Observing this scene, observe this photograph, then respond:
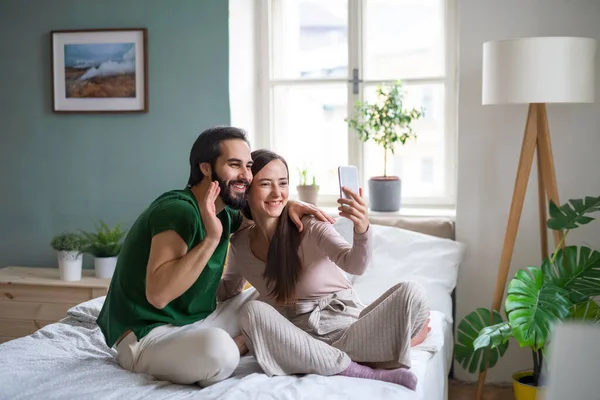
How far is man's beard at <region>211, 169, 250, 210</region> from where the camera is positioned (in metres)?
2.51

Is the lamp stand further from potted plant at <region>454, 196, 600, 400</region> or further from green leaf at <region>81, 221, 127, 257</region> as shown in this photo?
green leaf at <region>81, 221, 127, 257</region>

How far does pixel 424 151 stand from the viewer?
169 inches

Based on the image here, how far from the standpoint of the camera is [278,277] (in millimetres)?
2602

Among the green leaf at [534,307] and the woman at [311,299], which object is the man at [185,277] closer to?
the woman at [311,299]

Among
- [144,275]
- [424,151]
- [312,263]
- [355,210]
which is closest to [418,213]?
[424,151]

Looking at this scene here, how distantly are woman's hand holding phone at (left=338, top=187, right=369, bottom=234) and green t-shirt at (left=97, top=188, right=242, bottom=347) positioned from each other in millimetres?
414

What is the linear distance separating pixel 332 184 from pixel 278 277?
6.25ft

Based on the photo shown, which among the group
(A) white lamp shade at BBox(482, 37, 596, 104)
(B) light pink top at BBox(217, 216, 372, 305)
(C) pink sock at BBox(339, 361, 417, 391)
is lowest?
(C) pink sock at BBox(339, 361, 417, 391)

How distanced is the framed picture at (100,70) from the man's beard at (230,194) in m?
1.90

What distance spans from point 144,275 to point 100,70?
2183 mm

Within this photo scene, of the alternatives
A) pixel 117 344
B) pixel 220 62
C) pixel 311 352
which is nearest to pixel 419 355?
pixel 311 352

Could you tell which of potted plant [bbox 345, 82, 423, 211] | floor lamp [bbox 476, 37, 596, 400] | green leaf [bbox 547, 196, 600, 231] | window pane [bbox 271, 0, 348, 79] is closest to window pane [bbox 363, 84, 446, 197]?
potted plant [bbox 345, 82, 423, 211]

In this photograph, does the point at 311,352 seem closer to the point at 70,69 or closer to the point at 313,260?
the point at 313,260

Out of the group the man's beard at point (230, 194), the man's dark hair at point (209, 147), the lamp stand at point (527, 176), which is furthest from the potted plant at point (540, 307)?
the man's dark hair at point (209, 147)
